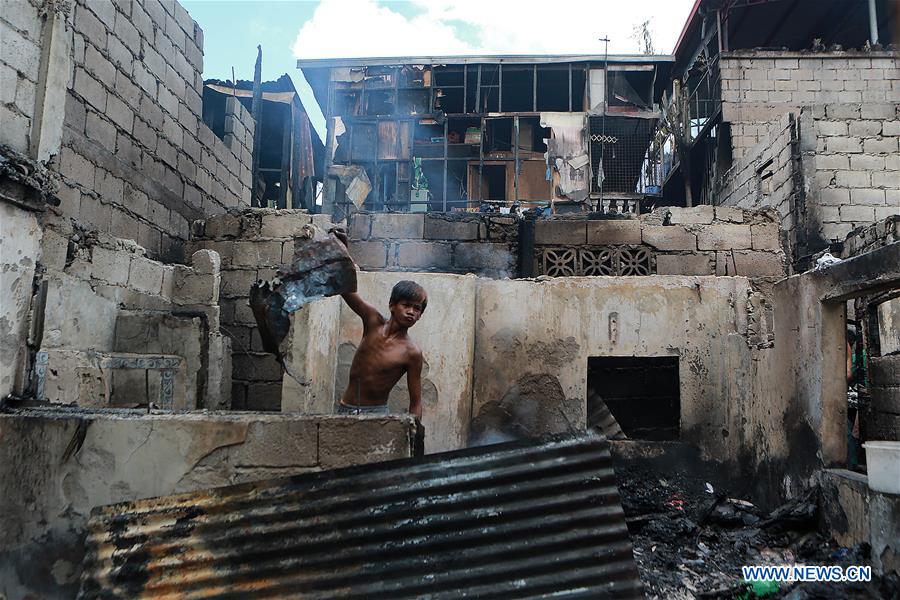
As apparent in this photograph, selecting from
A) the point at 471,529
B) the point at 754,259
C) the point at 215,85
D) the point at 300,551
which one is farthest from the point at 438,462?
the point at 215,85

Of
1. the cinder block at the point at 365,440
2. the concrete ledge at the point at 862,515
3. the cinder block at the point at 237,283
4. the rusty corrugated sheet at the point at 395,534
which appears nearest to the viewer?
the rusty corrugated sheet at the point at 395,534

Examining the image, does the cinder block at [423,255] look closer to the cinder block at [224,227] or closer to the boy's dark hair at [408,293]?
the cinder block at [224,227]

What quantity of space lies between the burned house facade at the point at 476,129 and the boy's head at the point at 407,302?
11.4 meters

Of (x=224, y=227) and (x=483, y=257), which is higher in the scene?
(x=224, y=227)

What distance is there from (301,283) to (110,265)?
243cm

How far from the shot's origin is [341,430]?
111 inches

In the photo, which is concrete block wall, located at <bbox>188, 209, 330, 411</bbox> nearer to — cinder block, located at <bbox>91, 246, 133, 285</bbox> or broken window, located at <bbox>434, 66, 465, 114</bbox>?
cinder block, located at <bbox>91, 246, 133, 285</bbox>

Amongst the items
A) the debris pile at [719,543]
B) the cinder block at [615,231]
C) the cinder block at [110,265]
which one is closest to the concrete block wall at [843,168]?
the cinder block at [615,231]

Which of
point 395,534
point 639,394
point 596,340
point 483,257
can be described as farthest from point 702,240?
point 395,534

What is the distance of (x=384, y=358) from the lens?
387 cm

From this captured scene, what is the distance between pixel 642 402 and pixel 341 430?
5.65 metres

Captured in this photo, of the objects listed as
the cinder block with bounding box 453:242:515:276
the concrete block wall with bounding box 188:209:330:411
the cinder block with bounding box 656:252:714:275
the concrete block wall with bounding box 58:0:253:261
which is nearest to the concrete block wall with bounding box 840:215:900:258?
the cinder block with bounding box 656:252:714:275

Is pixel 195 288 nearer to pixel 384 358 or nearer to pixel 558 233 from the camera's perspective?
pixel 384 358

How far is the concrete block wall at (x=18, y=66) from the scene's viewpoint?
3.59 m
